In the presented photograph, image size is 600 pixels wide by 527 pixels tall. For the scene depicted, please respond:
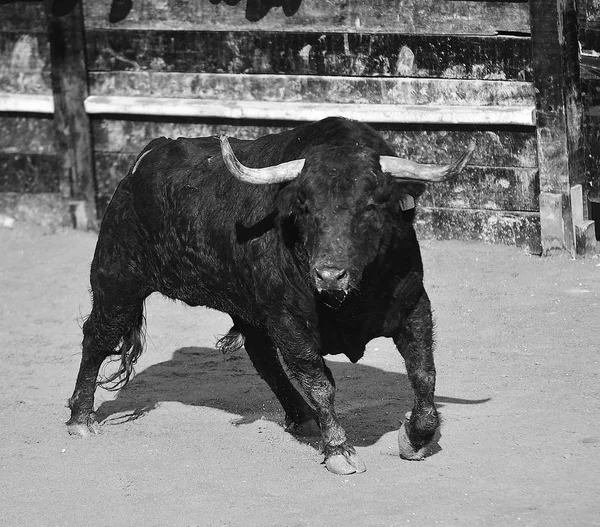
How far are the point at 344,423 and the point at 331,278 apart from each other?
1.50 m

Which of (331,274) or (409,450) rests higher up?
(331,274)

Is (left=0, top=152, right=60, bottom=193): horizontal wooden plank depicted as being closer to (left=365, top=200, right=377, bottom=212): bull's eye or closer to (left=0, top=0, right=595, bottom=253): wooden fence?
(left=0, top=0, right=595, bottom=253): wooden fence

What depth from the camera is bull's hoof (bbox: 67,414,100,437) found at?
6.64m

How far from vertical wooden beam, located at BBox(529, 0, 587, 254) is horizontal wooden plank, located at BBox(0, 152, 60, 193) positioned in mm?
4481

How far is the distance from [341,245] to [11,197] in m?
6.52

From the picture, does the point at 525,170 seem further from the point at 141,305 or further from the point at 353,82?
the point at 141,305

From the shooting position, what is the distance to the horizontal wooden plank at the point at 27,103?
1069 centimetres

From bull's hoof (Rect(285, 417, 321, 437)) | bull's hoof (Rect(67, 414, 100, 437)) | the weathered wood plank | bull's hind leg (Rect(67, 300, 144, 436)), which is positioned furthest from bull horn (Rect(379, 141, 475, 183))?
the weathered wood plank

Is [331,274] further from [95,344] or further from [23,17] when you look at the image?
[23,17]

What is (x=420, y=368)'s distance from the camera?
5609 mm

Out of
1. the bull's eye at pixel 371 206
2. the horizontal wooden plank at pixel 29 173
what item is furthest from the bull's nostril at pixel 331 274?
the horizontal wooden plank at pixel 29 173

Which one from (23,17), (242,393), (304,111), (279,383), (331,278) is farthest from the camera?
(23,17)

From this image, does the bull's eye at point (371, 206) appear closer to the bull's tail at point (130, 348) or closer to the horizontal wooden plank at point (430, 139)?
the bull's tail at point (130, 348)

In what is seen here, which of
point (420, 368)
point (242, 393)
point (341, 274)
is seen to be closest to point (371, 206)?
point (341, 274)
